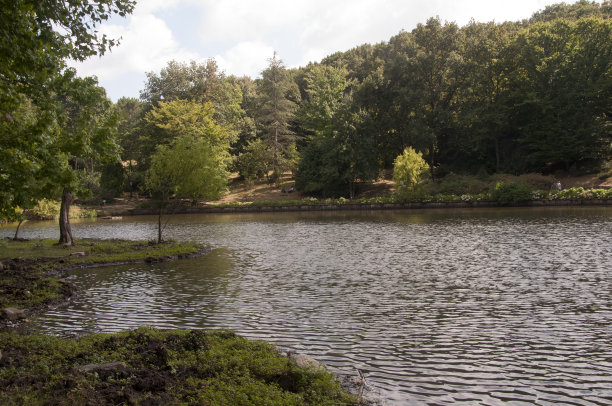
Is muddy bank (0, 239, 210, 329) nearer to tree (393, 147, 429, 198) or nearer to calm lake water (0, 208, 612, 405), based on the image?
calm lake water (0, 208, 612, 405)

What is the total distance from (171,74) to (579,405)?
81839 mm

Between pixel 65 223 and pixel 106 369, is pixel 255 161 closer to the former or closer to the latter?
pixel 65 223

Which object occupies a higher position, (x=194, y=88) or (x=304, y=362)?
(x=194, y=88)

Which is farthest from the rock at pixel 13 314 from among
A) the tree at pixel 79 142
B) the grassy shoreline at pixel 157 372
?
the tree at pixel 79 142

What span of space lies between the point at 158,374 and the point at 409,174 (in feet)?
172

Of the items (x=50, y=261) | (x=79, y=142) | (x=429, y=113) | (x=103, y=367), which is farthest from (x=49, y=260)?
(x=429, y=113)

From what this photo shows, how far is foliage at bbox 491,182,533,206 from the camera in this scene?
51.4 metres

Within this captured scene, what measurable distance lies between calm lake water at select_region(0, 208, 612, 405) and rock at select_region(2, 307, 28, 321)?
594mm

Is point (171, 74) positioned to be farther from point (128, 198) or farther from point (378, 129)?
point (378, 129)

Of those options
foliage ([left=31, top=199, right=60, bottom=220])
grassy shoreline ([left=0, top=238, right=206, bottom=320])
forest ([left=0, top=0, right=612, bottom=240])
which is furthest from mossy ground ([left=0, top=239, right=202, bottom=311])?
foliage ([left=31, top=199, right=60, bottom=220])

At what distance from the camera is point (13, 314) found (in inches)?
476

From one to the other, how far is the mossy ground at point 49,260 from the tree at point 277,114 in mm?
51947

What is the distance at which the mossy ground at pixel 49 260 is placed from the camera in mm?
14391

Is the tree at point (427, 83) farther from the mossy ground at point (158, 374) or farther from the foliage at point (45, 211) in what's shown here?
the mossy ground at point (158, 374)
